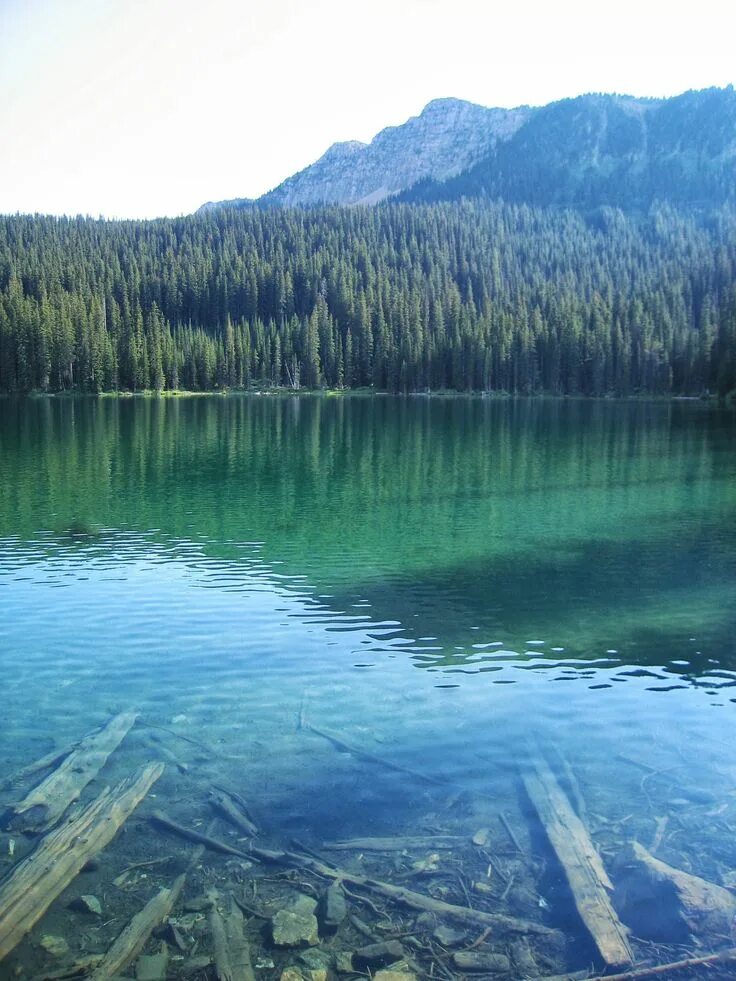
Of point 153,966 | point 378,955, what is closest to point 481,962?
point 378,955

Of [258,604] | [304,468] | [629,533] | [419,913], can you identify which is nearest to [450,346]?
[304,468]

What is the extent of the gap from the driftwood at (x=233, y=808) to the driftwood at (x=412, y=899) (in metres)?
0.52

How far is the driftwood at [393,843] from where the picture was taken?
9531 mm

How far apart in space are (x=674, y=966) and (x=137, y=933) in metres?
5.31

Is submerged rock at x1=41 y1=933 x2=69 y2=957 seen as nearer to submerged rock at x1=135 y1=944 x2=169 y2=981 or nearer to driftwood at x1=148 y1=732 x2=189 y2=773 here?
submerged rock at x1=135 y1=944 x2=169 y2=981

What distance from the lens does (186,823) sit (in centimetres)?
1005

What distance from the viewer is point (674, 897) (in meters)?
8.76

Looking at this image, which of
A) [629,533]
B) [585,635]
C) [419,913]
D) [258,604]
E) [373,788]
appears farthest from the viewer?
[629,533]

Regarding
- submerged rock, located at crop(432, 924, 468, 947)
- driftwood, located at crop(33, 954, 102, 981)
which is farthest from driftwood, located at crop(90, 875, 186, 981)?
submerged rock, located at crop(432, 924, 468, 947)

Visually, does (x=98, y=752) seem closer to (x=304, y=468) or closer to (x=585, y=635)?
(x=585, y=635)

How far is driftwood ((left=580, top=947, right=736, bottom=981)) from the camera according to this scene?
749cm

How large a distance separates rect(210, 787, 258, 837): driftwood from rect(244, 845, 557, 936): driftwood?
0.52 meters

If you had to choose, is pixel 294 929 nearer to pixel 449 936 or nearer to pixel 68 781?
pixel 449 936

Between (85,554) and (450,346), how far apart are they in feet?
507
